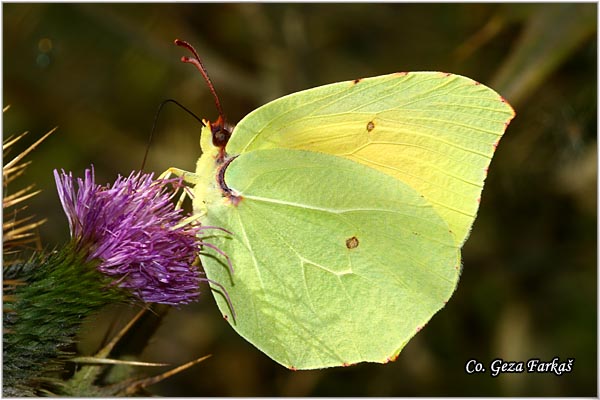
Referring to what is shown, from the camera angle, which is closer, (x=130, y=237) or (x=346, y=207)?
(x=130, y=237)

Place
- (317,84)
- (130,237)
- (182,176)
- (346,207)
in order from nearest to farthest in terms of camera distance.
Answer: (130,237)
(182,176)
(346,207)
(317,84)

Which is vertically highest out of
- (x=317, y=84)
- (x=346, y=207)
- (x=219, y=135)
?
(x=317, y=84)

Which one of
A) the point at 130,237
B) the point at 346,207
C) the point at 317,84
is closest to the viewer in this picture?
the point at 130,237

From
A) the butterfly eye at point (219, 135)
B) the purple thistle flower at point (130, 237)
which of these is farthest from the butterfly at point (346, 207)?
the purple thistle flower at point (130, 237)

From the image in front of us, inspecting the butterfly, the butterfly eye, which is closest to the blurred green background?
the butterfly

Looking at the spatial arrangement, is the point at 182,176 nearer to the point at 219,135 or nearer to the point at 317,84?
the point at 219,135

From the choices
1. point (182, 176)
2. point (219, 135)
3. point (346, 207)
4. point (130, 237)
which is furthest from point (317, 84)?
point (130, 237)
